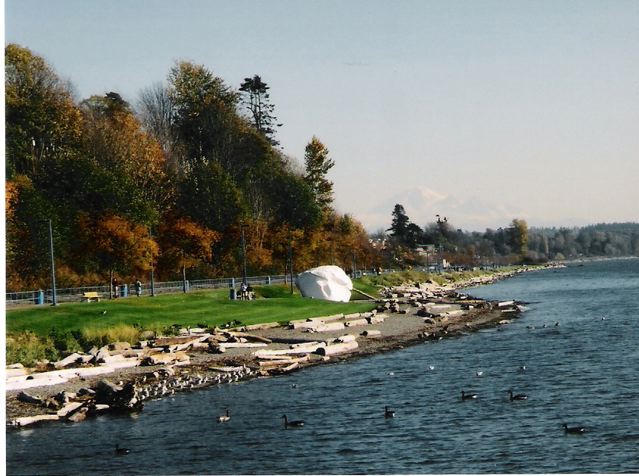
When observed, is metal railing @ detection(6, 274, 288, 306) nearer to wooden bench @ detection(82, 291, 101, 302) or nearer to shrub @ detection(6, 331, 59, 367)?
wooden bench @ detection(82, 291, 101, 302)

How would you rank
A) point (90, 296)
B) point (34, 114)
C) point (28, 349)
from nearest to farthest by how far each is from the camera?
1. point (28, 349)
2. point (90, 296)
3. point (34, 114)

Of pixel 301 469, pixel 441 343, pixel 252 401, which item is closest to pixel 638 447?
pixel 301 469

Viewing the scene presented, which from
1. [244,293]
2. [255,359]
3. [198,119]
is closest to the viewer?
[255,359]

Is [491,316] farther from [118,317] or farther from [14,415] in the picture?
[14,415]

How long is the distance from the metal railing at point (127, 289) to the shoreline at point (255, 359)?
616 inches

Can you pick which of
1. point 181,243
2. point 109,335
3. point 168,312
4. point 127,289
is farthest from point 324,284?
point 109,335

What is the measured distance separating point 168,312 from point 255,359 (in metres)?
15.0

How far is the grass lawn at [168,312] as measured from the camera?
53.1 metres

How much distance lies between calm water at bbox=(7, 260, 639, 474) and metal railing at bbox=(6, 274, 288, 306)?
2811 cm

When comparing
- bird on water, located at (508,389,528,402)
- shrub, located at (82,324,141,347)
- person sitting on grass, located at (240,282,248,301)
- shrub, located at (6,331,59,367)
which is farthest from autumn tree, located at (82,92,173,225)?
bird on water, located at (508,389,528,402)

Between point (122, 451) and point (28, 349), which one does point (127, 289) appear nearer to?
point (28, 349)

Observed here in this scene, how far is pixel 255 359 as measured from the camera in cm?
4950

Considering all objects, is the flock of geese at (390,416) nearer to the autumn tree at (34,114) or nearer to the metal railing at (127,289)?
the metal railing at (127,289)

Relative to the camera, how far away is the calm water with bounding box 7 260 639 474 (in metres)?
27.5
